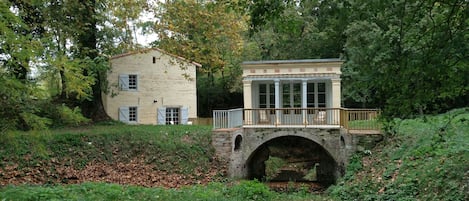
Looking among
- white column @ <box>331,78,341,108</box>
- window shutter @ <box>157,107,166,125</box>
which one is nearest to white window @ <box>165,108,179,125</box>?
window shutter @ <box>157,107,166,125</box>

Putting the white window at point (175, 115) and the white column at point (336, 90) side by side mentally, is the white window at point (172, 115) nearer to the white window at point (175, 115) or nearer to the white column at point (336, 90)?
the white window at point (175, 115)

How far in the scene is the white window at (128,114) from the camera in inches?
993

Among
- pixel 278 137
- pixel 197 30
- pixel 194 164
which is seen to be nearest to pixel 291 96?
pixel 278 137

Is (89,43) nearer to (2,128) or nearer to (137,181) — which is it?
(137,181)

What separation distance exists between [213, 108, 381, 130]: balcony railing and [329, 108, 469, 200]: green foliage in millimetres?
1713

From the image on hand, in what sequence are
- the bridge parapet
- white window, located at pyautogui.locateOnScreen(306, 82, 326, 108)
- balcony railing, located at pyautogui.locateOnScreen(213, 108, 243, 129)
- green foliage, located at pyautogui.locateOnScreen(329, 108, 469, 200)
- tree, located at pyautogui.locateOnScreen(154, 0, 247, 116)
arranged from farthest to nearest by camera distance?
white window, located at pyautogui.locateOnScreen(306, 82, 326, 108) < balcony railing, located at pyautogui.locateOnScreen(213, 108, 243, 129) < the bridge parapet < tree, located at pyautogui.locateOnScreen(154, 0, 247, 116) < green foliage, located at pyautogui.locateOnScreen(329, 108, 469, 200)

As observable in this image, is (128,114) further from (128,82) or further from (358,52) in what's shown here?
(358,52)

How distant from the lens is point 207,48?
13.5 metres

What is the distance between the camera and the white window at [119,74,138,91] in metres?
25.5

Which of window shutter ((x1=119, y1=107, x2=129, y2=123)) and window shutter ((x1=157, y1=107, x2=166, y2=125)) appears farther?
window shutter ((x1=157, y1=107, x2=166, y2=125))

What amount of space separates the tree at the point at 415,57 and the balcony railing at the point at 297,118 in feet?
33.3

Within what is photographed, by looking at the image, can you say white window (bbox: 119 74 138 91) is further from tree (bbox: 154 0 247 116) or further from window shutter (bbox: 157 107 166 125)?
tree (bbox: 154 0 247 116)

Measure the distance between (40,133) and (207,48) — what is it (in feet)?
23.7

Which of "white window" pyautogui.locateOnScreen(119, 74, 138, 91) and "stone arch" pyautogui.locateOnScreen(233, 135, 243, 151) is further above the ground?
"white window" pyautogui.locateOnScreen(119, 74, 138, 91)
